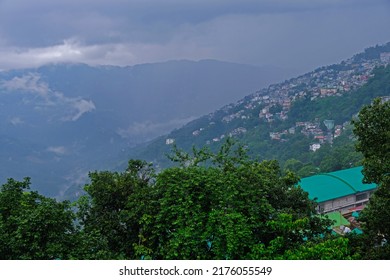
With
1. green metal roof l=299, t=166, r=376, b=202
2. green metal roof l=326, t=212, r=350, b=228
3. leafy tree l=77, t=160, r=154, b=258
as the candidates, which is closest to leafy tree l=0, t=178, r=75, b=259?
leafy tree l=77, t=160, r=154, b=258

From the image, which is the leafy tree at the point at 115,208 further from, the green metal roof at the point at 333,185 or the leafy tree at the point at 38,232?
the green metal roof at the point at 333,185

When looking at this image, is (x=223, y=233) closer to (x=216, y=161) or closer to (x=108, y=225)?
(x=108, y=225)

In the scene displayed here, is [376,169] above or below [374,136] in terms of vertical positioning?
below

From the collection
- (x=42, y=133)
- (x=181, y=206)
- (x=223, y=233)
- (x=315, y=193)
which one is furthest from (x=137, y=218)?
(x=42, y=133)

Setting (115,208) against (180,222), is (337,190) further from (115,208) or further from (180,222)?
(180,222)

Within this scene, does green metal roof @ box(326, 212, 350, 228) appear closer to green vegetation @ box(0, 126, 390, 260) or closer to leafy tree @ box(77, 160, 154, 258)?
green vegetation @ box(0, 126, 390, 260)

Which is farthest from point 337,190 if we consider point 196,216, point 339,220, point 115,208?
point 196,216

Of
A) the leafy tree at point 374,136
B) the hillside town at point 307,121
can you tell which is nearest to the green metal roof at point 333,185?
the leafy tree at point 374,136
